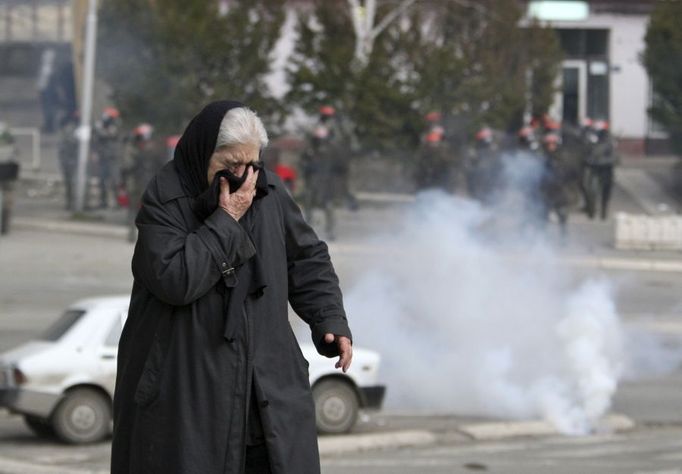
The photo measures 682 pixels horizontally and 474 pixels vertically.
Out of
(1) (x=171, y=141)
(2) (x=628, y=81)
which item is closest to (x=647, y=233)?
(1) (x=171, y=141)

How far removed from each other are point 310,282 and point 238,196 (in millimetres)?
418

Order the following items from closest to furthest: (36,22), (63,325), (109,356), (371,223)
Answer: (109,356) → (63,325) → (371,223) → (36,22)

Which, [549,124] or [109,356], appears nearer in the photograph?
[109,356]

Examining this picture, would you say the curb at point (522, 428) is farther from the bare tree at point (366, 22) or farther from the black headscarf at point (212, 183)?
the bare tree at point (366, 22)

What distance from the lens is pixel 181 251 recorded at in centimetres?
390

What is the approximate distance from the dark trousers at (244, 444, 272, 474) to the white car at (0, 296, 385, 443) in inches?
227

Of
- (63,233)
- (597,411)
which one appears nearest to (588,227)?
(63,233)

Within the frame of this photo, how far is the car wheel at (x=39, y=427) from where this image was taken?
33.7ft

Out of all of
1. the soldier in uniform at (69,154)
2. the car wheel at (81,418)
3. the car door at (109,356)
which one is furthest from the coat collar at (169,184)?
the soldier in uniform at (69,154)

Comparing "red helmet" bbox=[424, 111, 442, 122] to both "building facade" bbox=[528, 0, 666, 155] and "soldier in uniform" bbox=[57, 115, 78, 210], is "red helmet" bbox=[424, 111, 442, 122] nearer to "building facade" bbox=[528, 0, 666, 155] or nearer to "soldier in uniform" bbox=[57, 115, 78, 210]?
"soldier in uniform" bbox=[57, 115, 78, 210]

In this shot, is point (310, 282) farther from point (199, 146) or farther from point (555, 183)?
point (555, 183)

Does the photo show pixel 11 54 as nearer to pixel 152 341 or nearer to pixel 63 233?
pixel 63 233

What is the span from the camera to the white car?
9.98m

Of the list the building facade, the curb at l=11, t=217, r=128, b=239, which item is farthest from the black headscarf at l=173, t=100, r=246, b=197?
the building facade
